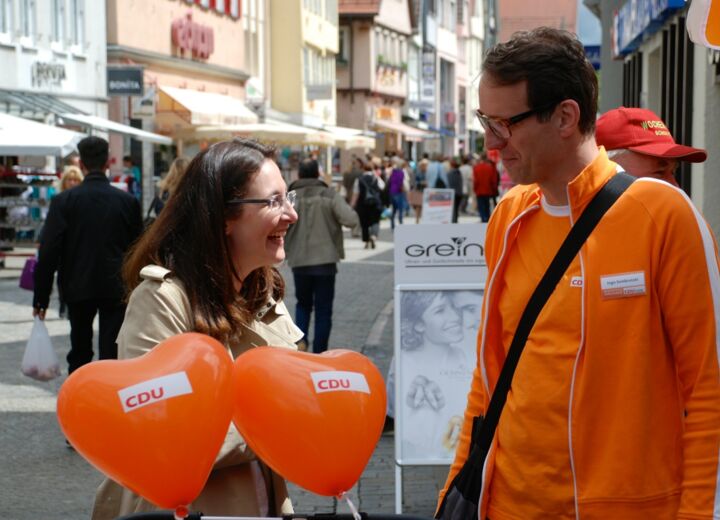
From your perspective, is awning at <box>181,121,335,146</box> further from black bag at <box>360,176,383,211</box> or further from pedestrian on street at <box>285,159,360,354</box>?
pedestrian on street at <box>285,159,360,354</box>

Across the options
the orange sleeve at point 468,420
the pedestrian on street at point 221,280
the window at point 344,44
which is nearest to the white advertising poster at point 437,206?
the pedestrian on street at point 221,280

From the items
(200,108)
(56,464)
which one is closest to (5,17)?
(200,108)

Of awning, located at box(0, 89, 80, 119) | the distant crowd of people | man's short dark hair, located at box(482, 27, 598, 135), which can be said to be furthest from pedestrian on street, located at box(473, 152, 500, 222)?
man's short dark hair, located at box(482, 27, 598, 135)

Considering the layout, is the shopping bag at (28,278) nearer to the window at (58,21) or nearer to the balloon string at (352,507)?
the balloon string at (352,507)

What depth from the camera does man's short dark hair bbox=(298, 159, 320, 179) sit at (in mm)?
12508

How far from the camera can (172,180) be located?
1374cm

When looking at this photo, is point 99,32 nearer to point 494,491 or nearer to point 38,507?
point 38,507

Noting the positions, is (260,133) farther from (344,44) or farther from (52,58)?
(344,44)

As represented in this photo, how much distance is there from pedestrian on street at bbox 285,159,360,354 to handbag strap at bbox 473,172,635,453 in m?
9.10

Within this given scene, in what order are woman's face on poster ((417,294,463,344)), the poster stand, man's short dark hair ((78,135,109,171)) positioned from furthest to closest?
man's short dark hair ((78,135,109,171)) → woman's face on poster ((417,294,463,344)) → the poster stand

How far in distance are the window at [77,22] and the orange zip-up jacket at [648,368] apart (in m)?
33.7

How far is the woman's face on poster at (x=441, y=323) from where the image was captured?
7.29 metres

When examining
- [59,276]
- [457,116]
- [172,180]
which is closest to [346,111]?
[457,116]

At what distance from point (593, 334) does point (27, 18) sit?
103 feet
